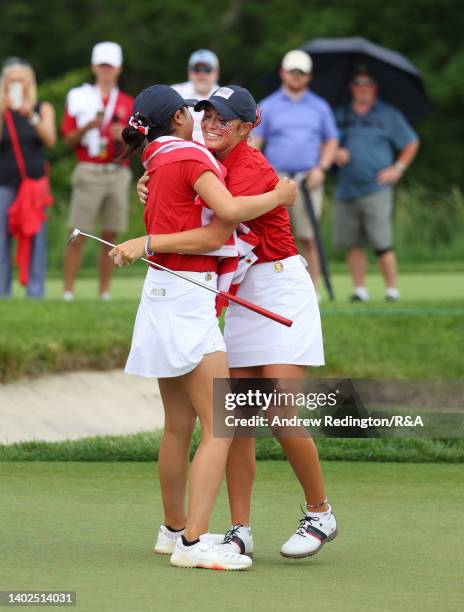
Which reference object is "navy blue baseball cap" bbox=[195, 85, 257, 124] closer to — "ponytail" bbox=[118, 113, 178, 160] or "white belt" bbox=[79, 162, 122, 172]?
"ponytail" bbox=[118, 113, 178, 160]

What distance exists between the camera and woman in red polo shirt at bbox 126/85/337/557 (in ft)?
18.7

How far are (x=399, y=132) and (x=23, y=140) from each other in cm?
327

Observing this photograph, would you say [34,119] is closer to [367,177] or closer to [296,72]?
[296,72]

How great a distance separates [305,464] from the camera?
19.1ft

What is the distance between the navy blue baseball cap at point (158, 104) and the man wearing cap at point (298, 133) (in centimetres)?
762

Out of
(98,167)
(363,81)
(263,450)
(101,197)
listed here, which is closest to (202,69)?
(98,167)

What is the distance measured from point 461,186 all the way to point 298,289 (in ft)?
99.0

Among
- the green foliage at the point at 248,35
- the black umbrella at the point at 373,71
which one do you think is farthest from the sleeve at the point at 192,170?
the green foliage at the point at 248,35

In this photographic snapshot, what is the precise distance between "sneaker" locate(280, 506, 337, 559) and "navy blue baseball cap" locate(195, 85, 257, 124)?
57.3 inches

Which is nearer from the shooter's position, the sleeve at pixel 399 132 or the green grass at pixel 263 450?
the green grass at pixel 263 450

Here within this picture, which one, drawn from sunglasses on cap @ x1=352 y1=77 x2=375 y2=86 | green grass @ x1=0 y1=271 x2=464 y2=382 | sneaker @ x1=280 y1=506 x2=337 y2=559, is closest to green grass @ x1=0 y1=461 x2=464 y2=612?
sneaker @ x1=280 y1=506 x2=337 y2=559

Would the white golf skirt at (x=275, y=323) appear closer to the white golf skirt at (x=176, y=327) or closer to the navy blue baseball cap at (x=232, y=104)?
the white golf skirt at (x=176, y=327)

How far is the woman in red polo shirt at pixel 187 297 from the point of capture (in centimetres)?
548

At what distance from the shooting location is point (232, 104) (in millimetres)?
5715
